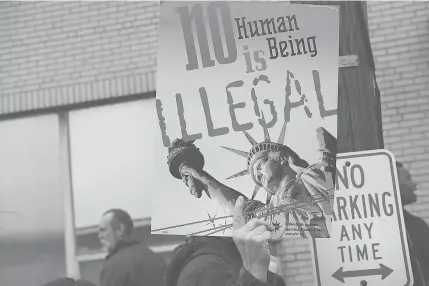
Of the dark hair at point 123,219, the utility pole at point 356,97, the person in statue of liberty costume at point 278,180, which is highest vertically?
the utility pole at point 356,97

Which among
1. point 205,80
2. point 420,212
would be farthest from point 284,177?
point 420,212

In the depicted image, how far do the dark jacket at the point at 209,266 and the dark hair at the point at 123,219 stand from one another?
139 inches

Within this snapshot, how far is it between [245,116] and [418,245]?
297 cm

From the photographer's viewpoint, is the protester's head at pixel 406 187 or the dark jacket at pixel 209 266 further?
the protester's head at pixel 406 187

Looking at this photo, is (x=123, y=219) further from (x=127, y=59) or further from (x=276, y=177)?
(x=276, y=177)

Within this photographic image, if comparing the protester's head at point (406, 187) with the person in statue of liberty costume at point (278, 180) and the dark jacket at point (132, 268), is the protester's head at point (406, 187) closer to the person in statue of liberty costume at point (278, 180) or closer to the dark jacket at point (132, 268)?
the dark jacket at point (132, 268)

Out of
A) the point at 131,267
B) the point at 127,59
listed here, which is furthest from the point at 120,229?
the point at 127,59

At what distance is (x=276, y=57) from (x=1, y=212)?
5.25 metres

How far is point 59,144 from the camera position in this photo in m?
7.68

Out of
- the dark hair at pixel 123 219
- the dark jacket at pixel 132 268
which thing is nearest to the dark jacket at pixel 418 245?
the dark jacket at pixel 132 268

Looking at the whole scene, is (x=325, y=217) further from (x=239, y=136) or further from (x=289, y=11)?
(x=289, y=11)

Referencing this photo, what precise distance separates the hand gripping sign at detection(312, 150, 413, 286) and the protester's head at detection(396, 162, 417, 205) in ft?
8.40

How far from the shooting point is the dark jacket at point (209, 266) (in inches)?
110

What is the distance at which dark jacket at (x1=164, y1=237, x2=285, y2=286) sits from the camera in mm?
2789
